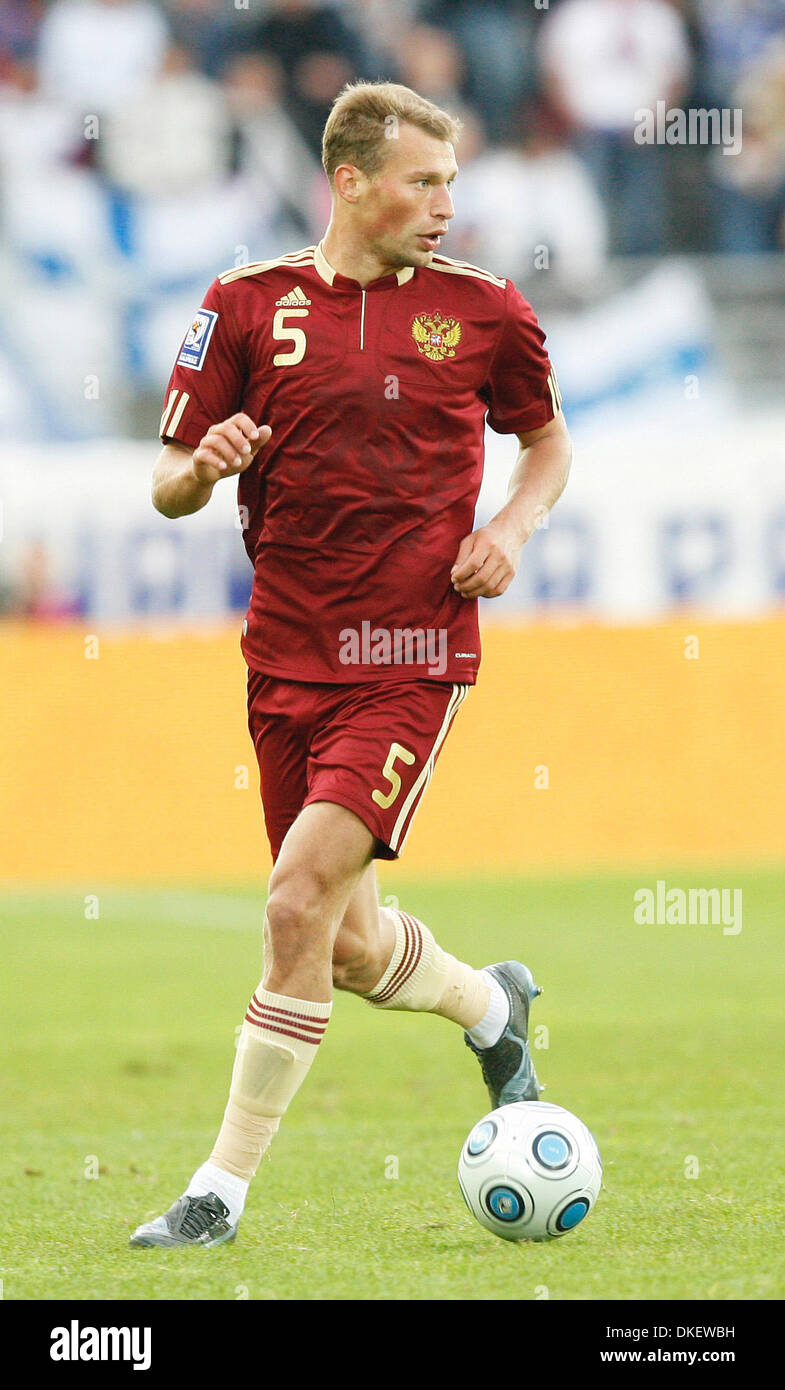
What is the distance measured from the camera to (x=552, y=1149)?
184 inches

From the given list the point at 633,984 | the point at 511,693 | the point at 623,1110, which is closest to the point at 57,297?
the point at 511,693

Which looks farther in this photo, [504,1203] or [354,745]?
[354,745]

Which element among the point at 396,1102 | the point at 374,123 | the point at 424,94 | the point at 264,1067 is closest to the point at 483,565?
the point at 374,123

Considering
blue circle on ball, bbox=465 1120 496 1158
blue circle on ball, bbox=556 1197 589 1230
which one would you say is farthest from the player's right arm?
blue circle on ball, bbox=556 1197 589 1230

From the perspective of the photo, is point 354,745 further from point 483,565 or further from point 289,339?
point 289,339

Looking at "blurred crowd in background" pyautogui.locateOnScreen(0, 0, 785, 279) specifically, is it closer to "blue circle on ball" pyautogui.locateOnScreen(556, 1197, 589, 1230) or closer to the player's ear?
the player's ear

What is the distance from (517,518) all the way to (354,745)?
0.81m

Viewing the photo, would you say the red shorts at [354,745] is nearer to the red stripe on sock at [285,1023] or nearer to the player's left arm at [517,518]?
the player's left arm at [517,518]

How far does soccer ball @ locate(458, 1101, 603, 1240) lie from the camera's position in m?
4.55

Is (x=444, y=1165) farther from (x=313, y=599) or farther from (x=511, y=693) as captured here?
(x=511, y=693)

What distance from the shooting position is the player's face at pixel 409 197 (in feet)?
16.2

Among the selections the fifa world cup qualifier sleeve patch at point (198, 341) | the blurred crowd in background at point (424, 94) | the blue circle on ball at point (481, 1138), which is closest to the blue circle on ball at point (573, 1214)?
the blue circle on ball at point (481, 1138)

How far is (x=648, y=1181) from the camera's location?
17.5 feet

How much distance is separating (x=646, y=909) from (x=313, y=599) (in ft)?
23.1
